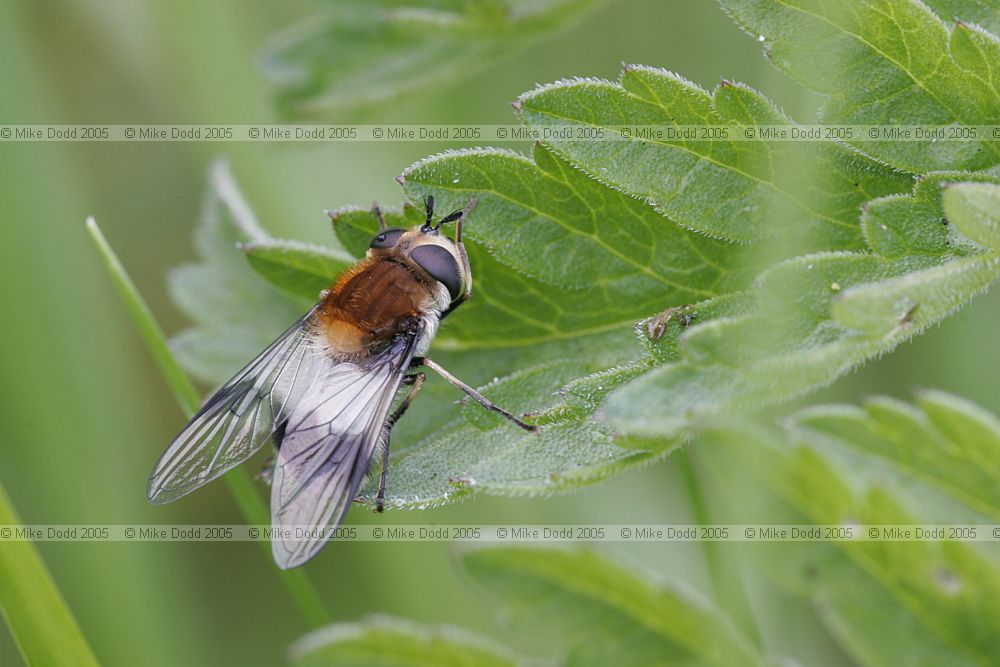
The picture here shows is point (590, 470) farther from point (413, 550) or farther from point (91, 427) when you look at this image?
point (91, 427)

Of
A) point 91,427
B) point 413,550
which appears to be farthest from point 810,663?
point 91,427

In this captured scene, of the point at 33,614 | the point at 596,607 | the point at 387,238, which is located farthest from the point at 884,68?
the point at 33,614

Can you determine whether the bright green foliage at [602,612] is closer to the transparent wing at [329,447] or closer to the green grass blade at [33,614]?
the transparent wing at [329,447]

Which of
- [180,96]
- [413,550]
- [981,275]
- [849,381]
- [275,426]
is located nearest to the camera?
[981,275]

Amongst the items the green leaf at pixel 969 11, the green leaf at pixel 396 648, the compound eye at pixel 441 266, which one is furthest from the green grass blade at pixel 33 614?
the green leaf at pixel 969 11

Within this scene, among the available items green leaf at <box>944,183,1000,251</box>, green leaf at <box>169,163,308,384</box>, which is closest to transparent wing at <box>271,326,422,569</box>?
green leaf at <box>169,163,308,384</box>

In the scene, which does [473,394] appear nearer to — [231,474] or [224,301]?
[231,474]
